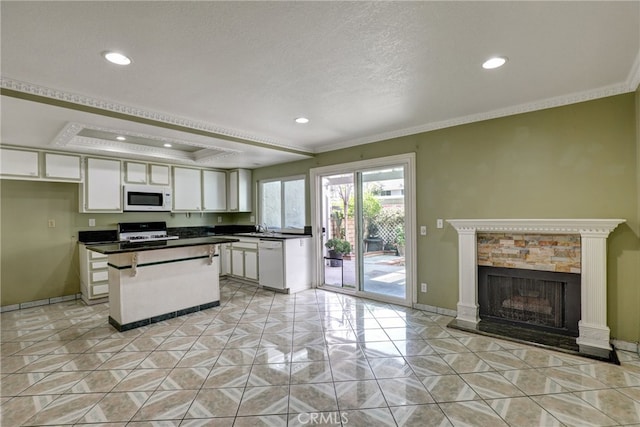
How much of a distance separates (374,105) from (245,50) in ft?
5.08

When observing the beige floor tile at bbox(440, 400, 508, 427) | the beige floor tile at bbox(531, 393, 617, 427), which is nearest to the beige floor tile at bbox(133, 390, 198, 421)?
the beige floor tile at bbox(440, 400, 508, 427)

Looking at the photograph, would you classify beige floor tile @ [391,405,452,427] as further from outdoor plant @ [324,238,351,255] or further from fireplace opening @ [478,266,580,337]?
outdoor plant @ [324,238,351,255]

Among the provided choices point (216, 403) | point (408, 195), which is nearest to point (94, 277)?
point (216, 403)

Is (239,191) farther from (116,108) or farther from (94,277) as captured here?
(116,108)

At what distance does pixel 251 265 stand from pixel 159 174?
7.69 ft

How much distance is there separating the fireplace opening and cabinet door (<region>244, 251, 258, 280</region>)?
3.56m

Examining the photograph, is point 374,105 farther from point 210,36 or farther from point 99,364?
point 99,364

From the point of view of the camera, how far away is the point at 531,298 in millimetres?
3262

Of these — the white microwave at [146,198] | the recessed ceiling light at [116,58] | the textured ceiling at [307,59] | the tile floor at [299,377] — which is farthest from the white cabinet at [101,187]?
the recessed ceiling light at [116,58]

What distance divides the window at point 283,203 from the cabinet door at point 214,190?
0.81 meters

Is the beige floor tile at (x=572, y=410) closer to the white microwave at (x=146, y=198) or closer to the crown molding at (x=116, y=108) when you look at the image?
the crown molding at (x=116, y=108)

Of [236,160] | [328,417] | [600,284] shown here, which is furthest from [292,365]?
[236,160]

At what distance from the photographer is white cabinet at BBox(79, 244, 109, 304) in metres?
4.49

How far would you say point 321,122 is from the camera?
3713 millimetres
